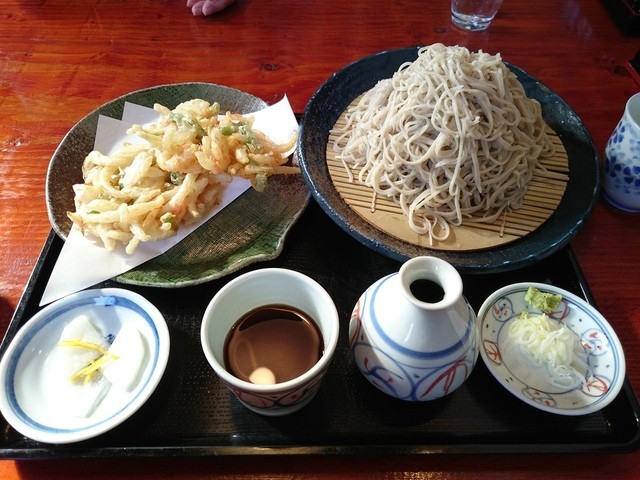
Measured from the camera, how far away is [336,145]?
1.81m

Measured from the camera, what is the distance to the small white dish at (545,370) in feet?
3.94

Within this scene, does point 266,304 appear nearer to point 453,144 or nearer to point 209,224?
point 209,224

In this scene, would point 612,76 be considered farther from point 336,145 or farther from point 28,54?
point 28,54

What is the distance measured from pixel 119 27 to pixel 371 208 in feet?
6.61

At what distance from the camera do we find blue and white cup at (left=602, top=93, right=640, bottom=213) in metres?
1.64

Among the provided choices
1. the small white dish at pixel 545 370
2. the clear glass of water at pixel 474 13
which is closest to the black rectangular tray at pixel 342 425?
the small white dish at pixel 545 370

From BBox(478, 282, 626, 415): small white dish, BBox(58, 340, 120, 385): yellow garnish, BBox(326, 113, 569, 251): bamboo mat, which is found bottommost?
BBox(58, 340, 120, 385): yellow garnish

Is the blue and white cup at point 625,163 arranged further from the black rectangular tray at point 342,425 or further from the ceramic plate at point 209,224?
the ceramic plate at point 209,224

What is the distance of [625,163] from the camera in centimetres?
168

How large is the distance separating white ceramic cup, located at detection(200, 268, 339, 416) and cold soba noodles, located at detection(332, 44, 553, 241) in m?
0.49

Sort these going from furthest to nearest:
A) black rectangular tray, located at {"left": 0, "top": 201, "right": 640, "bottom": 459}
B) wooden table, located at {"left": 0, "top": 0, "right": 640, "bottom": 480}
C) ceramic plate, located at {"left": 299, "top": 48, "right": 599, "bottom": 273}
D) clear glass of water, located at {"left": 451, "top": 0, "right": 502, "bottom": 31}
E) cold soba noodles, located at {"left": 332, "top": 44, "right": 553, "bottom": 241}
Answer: clear glass of water, located at {"left": 451, "top": 0, "right": 502, "bottom": 31}, wooden table, located at {"left": 0, "top": 0, "right": 640, "bottom": 480}, cold soba noodles, located at {"left": 332, "top": 44, "right": 553, "bottom": 241}, ceramic plate, located at {"left": 299, "top": 48, "right": 599, "bottom": 273}, black rectangular tray, located at {"left": 0, "top": 201, "right": 640, "bottom": 459}

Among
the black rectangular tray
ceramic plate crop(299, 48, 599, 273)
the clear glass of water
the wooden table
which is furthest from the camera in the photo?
the clear glass of water

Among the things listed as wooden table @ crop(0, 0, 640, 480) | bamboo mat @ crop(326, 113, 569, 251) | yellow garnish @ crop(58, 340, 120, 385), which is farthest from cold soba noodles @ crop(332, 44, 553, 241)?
yellow garnish @ crop(58, 340, 120, 385)

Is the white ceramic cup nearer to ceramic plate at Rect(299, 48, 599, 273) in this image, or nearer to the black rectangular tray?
the black rectangular tray
